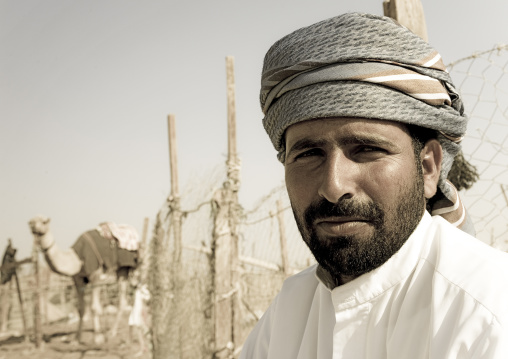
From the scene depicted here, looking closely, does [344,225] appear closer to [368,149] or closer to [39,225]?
[368,149]

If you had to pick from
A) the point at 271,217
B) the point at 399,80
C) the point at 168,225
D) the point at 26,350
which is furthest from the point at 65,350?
the point at 399,80

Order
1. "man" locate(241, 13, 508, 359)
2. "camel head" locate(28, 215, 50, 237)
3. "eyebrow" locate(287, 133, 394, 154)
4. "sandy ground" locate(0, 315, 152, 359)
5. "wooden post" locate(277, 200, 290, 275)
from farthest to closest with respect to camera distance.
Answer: "sandy ground" locate(0, 315, 152, 359)
"camel head" locate(28, 215, 50, 237)
"wooden post" locate(277, 200, 290, 275)
"eyebrow" locate(287, 133, 394, 154)
"man" locate(241, 13, 508, 359)

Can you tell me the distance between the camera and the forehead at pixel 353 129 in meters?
1.54

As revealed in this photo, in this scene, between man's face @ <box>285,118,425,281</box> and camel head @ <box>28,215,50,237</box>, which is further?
camel head @ <box>28,215,50,237</box>

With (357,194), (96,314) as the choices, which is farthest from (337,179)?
(96,314)

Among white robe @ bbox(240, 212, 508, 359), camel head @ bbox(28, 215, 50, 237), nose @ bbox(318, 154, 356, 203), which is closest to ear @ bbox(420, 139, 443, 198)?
white robe @ bbox(240, 212, 508, 359)

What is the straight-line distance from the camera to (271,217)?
5348 millimetres

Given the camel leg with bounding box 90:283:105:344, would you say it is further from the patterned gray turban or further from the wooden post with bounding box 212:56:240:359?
the patterned gray turban

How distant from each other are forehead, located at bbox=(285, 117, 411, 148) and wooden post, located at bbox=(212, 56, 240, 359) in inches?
117

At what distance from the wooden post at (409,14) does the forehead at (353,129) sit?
1.08m

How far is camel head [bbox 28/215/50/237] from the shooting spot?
10.2 m

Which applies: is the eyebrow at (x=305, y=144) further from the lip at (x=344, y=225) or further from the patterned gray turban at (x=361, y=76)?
the lip at (x=344, y=225)

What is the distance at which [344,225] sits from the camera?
1515 millimetres

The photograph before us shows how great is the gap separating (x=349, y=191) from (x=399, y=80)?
0.40m
